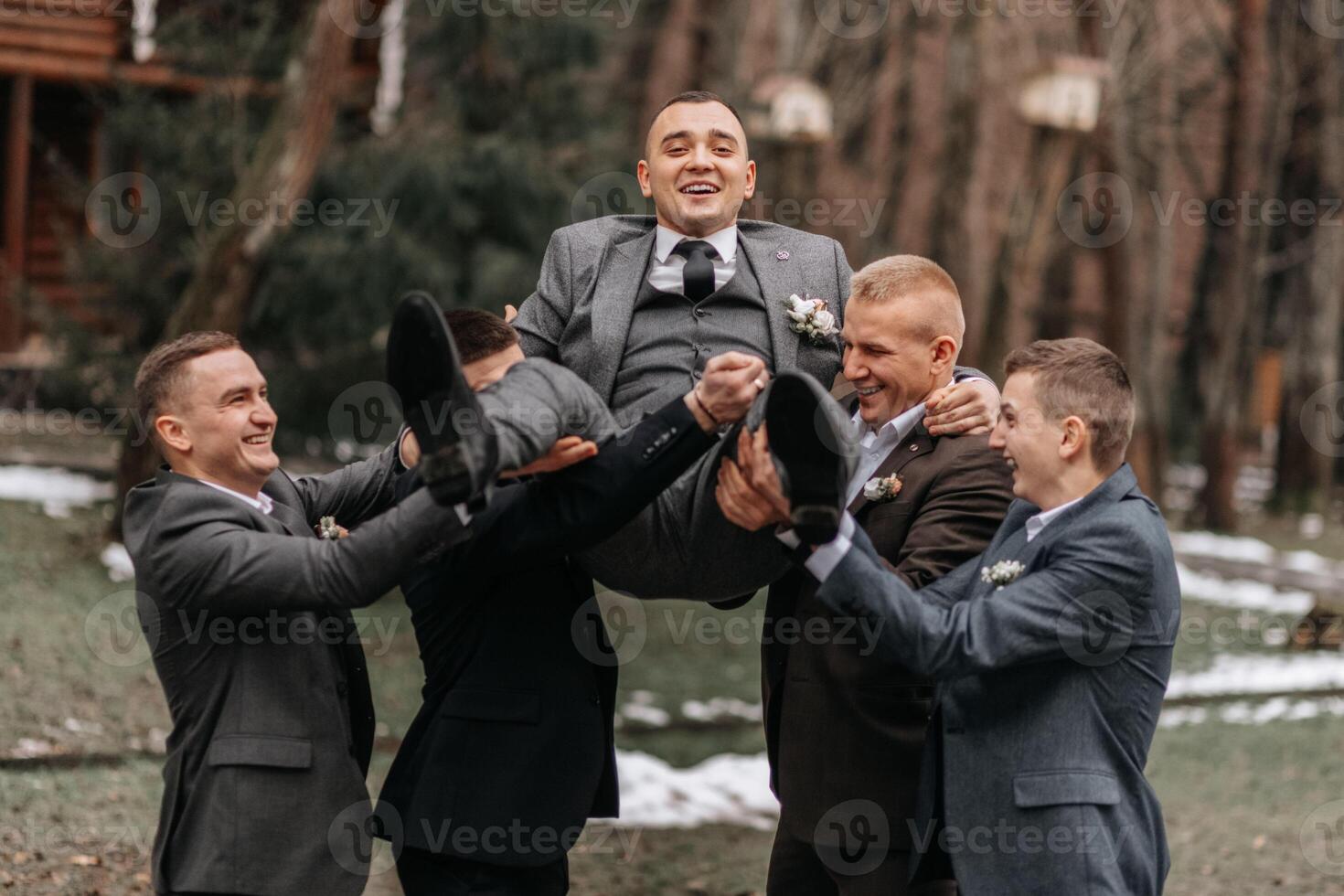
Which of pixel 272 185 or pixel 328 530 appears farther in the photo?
pixel 272 185

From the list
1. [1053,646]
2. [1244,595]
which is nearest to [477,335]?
[1053,646]

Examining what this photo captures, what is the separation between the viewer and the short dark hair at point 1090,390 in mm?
3158

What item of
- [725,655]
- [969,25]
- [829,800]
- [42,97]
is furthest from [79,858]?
[42,97]

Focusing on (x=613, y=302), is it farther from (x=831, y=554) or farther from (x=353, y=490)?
(x=831, y=554)

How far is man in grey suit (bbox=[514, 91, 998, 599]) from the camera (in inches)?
150

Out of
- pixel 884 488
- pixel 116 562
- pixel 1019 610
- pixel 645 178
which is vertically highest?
pixel 645 178

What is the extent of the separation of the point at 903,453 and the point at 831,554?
2.01 ft

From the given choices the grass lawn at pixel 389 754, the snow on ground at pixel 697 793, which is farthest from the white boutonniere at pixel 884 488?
the snow on ground at pixel 697 793

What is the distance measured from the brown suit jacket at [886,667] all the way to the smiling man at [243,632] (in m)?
0.98

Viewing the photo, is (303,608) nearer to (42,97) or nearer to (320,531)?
(320,531)

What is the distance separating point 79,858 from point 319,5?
248 inches

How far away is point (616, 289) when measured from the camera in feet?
12.7

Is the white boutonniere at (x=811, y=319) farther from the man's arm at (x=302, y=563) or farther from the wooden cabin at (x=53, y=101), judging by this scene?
the wooden cabin at (x=53, y=101)

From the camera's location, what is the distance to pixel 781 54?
17.3m
